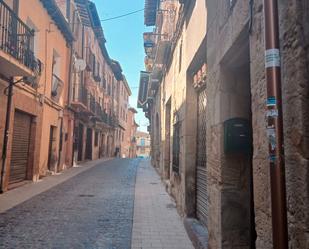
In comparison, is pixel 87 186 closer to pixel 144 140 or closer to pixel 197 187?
pixel 197 187

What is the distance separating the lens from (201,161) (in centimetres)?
609

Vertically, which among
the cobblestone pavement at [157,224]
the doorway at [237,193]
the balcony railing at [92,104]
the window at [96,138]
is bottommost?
the cobblestone pavement at [157,224]

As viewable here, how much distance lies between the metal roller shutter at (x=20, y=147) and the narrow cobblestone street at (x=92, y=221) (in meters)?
1.84


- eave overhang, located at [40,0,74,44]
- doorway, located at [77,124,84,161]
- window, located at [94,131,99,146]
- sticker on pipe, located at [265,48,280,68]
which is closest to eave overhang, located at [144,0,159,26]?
eave overhang, located at [40,0,74,44]

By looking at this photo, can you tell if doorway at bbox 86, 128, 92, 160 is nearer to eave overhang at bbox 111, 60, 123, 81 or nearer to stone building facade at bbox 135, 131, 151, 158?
eave overhang at bbox 111, 60, 123, 81

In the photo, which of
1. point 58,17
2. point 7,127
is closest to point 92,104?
point 58,17

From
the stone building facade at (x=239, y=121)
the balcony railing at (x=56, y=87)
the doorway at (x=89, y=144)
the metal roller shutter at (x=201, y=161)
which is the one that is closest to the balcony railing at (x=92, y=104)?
the doorway at (x=89, y=144)

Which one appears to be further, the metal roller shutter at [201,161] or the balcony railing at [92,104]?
the balcony railing at [92,104]

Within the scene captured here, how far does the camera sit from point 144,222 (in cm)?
645

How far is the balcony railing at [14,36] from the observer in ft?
28.1

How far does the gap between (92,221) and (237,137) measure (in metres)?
3.82

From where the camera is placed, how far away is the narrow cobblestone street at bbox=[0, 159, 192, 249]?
511 cm

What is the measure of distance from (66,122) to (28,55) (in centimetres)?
776

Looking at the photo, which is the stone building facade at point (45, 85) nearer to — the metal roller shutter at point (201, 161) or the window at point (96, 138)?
the window at point (96, 138)
